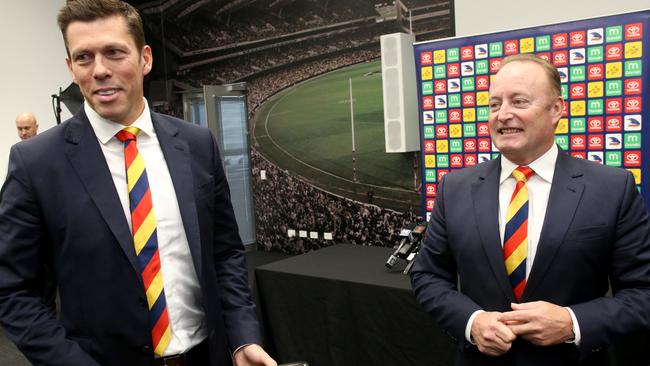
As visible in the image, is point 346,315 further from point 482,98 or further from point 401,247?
point 482,98

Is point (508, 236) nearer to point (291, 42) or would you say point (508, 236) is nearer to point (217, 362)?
point (217, 362)

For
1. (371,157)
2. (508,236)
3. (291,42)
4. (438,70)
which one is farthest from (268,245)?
(508,236)

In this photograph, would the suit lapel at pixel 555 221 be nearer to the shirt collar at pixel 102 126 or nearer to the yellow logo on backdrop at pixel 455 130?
the shirt collar at pixel 102 126

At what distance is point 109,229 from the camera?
113 cm

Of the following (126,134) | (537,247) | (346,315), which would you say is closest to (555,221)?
(537,247)

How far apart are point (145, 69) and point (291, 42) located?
522 cm

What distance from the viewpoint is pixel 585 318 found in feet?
4.38

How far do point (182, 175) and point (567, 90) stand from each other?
9.44 feet

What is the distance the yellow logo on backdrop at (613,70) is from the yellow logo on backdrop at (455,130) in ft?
3.17

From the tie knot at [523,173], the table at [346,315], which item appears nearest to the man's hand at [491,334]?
the tie knot at [523,173]

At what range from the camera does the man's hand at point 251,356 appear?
4.06 ft

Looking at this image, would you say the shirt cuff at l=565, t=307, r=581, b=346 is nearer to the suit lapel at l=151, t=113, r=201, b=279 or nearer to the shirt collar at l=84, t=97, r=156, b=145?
the suit lapel at l=151, t=113, r=201, b=279

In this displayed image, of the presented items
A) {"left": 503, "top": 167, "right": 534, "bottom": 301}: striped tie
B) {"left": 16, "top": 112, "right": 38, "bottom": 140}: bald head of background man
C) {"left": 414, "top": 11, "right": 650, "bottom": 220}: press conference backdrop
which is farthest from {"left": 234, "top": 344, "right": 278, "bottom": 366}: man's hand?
{"left": 16, "top": 112, "right": 38, "bottom": 140}: bald head of background man

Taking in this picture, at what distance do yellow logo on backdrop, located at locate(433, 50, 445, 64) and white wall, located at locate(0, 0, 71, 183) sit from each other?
197 inches
